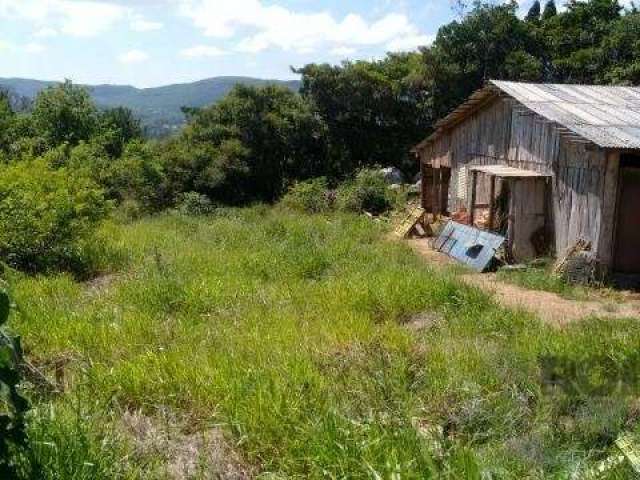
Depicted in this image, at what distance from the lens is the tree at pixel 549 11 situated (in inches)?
1177

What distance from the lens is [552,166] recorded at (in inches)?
468

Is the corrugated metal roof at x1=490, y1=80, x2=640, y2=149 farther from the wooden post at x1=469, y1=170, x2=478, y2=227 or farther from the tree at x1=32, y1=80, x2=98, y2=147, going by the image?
the tree at x1=32, y1=80, x2=98, y2=147

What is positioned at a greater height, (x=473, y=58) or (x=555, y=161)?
(x=473, y=58)

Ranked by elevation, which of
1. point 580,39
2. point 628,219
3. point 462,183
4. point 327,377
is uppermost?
point 580,39

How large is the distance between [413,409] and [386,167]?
67.5ft

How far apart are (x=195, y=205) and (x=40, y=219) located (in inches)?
376

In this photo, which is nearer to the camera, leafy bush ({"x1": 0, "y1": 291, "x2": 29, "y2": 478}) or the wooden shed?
leafy bush ({"x1": 0, "y1": 291, "x2": 29, "y2": 478})

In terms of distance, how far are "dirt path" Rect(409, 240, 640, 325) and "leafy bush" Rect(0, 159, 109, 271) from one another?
6760 mm

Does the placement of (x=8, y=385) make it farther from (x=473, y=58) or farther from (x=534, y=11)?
(x=534, y=11)

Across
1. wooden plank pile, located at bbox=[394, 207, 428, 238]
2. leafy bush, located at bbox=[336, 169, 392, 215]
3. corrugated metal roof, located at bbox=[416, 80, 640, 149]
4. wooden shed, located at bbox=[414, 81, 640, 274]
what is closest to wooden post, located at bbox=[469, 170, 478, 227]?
wooden shed, located at bbox=[414, 81, 640, 274]

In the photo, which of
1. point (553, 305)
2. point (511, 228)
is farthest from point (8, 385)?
point (511, 228)

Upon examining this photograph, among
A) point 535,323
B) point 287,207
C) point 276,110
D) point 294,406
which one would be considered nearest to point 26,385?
point 294,406

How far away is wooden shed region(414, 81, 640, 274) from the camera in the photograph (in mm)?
10492

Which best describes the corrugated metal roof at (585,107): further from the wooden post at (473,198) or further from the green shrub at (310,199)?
the green shrub at (310,199)
